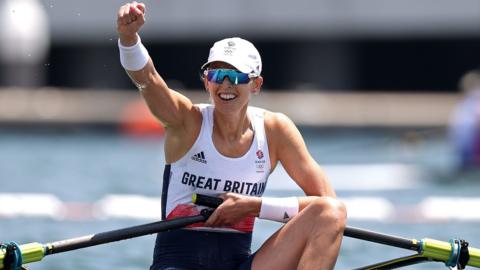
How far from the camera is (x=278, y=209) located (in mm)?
6855

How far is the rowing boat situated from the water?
194 centimetres

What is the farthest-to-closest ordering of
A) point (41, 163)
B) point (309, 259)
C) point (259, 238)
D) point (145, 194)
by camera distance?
1. point (41, 163)
2. point (145, 194)
3. point (259, 238)
4. point (309, 259)

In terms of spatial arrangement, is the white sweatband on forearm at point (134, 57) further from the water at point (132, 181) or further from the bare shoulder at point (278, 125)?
the water at point (132, 181)

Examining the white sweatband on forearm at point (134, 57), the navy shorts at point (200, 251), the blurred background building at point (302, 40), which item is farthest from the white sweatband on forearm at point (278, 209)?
the blurred background building at point (302, 40)

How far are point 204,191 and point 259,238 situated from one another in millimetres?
4311

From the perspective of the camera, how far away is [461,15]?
29.6 m

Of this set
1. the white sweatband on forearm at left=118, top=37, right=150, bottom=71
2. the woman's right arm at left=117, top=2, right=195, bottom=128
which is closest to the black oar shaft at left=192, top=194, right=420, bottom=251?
the woman's right arm at left=117, top=2, right=195, bottom=128

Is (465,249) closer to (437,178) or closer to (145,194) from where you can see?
(145,194)

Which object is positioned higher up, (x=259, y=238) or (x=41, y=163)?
(x=41, y=163)

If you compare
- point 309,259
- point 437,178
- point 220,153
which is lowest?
point 309,259

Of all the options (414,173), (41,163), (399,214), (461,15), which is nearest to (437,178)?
(414,173)

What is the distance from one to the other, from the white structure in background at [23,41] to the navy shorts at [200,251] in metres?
17.9

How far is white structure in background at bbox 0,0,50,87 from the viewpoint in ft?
83.5

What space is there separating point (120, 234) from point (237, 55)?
113cm
